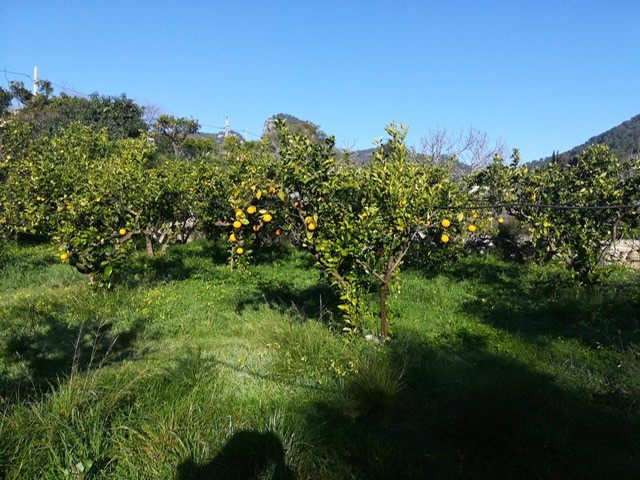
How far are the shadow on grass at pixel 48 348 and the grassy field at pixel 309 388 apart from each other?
0.03 m

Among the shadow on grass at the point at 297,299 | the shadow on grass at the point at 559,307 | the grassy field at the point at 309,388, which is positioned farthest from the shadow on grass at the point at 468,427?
the shadow on grass at the point at 297,299

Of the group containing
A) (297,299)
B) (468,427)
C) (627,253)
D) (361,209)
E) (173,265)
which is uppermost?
(361,209)

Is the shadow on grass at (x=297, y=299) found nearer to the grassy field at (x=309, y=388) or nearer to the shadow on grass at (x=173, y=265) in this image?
the grassy field at (x=309, y=388)

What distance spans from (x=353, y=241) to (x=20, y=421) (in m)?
3.33

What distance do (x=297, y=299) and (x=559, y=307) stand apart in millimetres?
4214

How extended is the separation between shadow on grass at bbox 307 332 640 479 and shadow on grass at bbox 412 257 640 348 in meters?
1.94

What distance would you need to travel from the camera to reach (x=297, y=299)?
24.7 feet

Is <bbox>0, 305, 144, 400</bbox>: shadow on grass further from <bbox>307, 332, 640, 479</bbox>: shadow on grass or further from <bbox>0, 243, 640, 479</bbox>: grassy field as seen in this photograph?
<bbox>307, 332, 640, 479</bbox>: shadow on grass

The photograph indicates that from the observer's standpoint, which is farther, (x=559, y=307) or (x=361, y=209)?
(x=559, y=307)

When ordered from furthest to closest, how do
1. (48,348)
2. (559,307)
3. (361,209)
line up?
(559,307)
(361,209)
(48,348)

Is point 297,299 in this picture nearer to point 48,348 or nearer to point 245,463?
point 48,348

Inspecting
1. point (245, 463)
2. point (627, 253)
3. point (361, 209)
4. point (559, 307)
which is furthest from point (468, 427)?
point (627, 253)

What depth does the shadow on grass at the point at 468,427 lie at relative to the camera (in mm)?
3074

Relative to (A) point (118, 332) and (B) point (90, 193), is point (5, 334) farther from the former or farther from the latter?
(B) point (90, 193)
